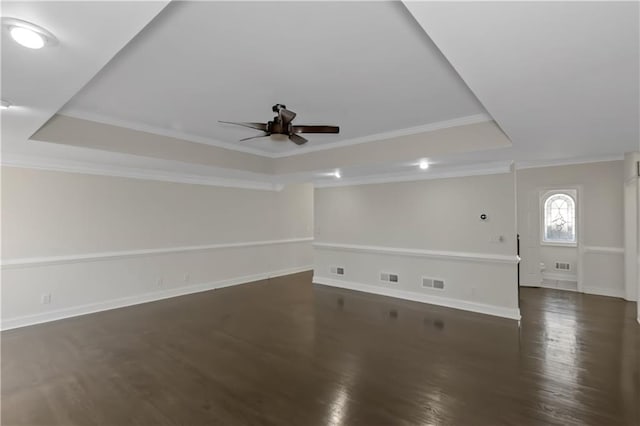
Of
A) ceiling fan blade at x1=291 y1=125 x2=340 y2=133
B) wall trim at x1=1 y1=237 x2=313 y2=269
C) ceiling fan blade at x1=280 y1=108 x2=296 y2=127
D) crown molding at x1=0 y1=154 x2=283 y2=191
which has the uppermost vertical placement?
ceiling fan blade at x1=280 y1=108 x2=296 y2=127

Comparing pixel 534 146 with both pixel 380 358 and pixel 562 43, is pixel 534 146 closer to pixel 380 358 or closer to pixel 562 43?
pixel 562 43

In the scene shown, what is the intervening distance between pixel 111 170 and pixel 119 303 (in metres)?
2.20

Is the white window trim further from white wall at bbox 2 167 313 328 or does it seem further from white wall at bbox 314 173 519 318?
white wall at bbox 2 167 313 328

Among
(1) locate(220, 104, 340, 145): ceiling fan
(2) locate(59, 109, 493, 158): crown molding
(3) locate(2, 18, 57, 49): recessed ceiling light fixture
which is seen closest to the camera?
(3) locate(2, 18, 57, 49): recessed ceiling light fixture

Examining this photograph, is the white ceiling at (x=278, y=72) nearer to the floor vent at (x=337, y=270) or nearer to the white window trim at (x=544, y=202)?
the floor vent at (x=337, y=270)


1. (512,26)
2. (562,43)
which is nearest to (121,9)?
(512,26)

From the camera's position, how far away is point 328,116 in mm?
3707

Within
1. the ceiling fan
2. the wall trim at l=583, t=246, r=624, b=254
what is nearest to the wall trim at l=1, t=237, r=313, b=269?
the ceiling fan

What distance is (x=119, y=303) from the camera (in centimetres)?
505

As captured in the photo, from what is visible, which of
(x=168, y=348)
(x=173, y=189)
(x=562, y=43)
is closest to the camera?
(x=562, y=43)

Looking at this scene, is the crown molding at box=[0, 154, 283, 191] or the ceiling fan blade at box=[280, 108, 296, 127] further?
the crown molding at box=[0, 154, 283, 191]

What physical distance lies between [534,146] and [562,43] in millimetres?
2676

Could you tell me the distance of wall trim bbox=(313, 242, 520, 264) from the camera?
15.6ft

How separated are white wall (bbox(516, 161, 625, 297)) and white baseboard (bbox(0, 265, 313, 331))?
6.59m
